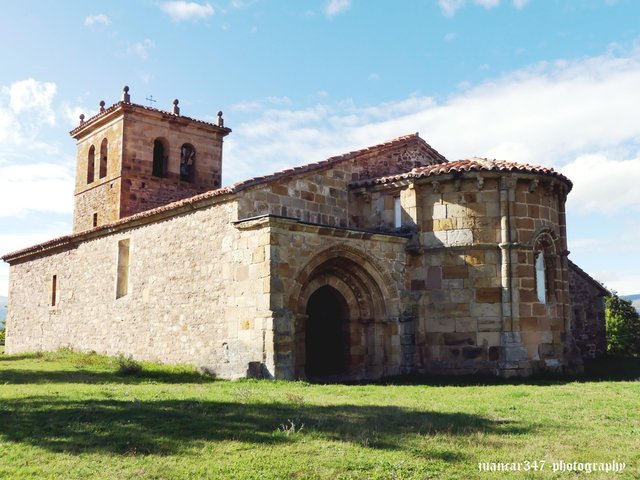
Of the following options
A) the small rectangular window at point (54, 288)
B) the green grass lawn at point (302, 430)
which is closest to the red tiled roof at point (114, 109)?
the small rectangular window at point (54, 288)

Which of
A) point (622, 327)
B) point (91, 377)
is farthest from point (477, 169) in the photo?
point (622, 327)

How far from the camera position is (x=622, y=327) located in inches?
990

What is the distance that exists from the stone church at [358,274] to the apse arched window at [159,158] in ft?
18.7

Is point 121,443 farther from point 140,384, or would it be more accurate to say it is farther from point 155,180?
point 155,180

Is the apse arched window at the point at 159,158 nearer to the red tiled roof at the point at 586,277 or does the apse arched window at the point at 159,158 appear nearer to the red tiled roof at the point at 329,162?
the red tiled roof at the point at 329,162

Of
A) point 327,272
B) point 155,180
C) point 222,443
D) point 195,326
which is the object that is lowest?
point 222,443

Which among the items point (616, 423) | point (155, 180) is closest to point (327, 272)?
point (616, 423)

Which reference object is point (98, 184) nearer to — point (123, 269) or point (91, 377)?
point (123, 269)

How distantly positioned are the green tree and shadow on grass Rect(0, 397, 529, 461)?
18.9m

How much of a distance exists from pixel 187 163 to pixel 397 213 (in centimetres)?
1057

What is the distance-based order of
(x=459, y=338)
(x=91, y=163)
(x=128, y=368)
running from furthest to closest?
(x=91, y=163), (x=459, y=338), (x=128, y=368)

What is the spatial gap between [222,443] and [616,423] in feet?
16.1

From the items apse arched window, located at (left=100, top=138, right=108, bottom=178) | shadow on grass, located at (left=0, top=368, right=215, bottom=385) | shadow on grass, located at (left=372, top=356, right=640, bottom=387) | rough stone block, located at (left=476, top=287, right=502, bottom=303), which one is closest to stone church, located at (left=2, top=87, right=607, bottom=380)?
rough stone block, located at (left=476, top=287, right=502, bottom=303)

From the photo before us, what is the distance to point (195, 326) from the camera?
46.1 feet
